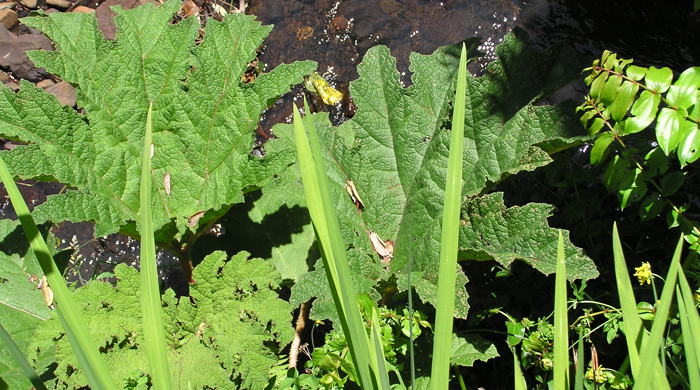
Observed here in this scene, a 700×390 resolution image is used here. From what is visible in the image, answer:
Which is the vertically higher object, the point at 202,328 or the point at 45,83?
the point at 45,83

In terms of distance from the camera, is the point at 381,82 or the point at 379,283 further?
the point at 381,82

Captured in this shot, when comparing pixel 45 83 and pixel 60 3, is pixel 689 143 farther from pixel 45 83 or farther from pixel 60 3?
pixel 60 3

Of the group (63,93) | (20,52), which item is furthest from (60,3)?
(63,93)

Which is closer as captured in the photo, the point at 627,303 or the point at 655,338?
the point at 655,338

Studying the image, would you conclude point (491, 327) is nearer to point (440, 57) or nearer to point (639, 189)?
point (639, 189)

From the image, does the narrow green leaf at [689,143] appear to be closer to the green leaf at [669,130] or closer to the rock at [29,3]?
the green leaf at [669,130]

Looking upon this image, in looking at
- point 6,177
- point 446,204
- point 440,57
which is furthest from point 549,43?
point 6,177

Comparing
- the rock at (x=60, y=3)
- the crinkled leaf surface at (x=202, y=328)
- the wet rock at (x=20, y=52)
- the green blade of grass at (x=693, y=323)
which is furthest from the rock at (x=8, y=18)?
the green blade of grass at (x=693, y=323)

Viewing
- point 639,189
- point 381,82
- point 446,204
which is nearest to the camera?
point 446,204
